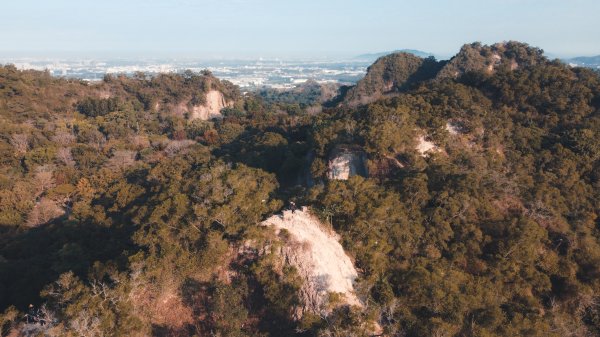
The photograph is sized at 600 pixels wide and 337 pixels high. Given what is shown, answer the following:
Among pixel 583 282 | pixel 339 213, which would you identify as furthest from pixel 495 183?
pixel 339 213

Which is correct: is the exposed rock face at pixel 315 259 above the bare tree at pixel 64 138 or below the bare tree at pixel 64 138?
below

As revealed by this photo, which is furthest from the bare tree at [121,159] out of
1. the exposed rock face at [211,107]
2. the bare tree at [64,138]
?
the exposed rock face at [211,107]

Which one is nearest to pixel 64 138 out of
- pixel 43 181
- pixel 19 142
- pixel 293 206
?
pixel 19 142

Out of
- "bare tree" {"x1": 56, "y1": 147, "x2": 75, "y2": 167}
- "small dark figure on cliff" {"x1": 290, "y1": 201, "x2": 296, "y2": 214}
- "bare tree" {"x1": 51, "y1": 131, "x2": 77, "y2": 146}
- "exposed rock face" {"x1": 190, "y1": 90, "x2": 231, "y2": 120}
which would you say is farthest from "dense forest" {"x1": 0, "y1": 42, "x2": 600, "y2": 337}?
"exposed rock face" {"x1": 190, "y1": 90, "x2": 231, "y2": 120}

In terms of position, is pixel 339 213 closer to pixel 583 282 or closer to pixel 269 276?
pixel 269 276

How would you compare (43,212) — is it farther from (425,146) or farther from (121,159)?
(425,146)

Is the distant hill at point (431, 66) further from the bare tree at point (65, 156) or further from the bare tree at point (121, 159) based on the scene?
the bare tree at point (65, 156)
